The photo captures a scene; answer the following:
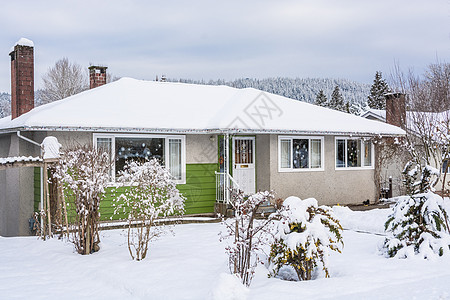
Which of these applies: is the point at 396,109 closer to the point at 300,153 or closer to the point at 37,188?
the point at 300,153

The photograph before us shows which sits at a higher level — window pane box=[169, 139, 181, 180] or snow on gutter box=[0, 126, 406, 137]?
snow on gutter box=[0, 126, 406, 137]

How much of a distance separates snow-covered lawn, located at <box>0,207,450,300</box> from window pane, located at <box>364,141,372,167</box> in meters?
6.80

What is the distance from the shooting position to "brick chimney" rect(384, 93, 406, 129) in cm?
1770

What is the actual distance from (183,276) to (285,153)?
783 cm

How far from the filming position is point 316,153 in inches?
573

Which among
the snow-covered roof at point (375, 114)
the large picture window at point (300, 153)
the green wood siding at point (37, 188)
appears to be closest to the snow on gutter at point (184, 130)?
the large picture window at point (300, 153)

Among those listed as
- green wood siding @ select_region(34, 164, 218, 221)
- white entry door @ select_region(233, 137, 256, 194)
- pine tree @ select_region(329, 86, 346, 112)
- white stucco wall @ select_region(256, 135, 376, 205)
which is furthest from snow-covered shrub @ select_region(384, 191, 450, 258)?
pine tree @ select_region(329, 86, 346, 112)

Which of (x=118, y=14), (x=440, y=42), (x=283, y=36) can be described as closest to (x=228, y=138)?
(x=118, y=14)

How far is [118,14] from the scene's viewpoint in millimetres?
18562

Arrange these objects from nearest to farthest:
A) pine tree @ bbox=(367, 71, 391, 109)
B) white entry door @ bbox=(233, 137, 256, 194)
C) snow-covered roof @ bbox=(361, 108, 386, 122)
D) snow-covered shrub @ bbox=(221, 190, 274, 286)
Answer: snow-covered shrub @ bbox=(221, 190, 274, 286) < white entry door @ bbox=(233, 137, 256, 194) < snow-covered roof @ bbox=(361, 108, 386, 122) < pine tree @ bbox=(367, 71, 391, 109)

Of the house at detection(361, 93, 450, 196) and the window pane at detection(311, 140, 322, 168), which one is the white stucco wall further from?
the house at detection(361, 93, 450, 196)

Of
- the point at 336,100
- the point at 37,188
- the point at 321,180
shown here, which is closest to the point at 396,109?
the point at 321,180

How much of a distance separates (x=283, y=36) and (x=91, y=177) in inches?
907

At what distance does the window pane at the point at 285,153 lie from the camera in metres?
13.9
